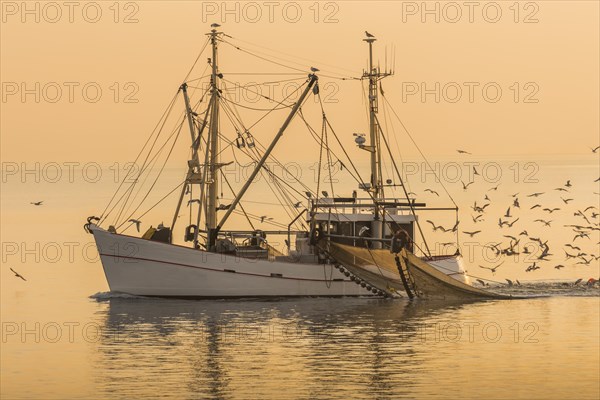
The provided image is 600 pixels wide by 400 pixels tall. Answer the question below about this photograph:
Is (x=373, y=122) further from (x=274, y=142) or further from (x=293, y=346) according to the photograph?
(x=293, y=346)

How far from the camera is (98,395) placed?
5584 centimetres

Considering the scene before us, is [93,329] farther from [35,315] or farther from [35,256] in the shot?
[35,256]

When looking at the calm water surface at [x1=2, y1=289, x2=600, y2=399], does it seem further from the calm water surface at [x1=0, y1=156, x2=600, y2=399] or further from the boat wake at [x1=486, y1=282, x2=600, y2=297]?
the boat wake at [x1=486, y1=282, x2=600, y2=297]

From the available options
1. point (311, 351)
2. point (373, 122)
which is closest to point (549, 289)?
point (373, 122)

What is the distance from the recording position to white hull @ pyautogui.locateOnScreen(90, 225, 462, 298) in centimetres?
8688

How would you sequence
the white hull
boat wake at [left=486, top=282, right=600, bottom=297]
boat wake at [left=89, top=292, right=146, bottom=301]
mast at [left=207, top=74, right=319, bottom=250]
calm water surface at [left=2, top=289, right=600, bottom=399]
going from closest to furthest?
calm water surface at [left=2, top=289, right=600, bottom=399], the white hull, boat wake at [left=89, top=292, right=146, bottom=301], mast at [left=207, top=74, right=319, bottom=250], boat wake at [left=486, top=282, right=600, bottom=297]

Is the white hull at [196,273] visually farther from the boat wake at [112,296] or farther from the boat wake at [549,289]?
the boat wake at [549,289]

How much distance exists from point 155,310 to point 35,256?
4265cm

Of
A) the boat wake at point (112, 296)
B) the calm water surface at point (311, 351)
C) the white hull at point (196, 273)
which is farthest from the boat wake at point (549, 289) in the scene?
the boat wake at point (112, 296)

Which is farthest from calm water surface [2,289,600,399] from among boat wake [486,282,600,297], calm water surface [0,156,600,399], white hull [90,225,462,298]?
boat wake [486,282,600,297]

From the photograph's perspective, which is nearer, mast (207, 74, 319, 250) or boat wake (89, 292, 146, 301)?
boat wake (89, 292, 146, 301)

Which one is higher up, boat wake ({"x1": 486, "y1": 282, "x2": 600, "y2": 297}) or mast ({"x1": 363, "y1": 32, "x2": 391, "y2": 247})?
mast ({"x1": 363, "y1": 32, "x2": 391, "y2": 247})

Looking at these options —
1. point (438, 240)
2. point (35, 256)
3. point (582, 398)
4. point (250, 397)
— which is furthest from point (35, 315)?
point (438, 240)

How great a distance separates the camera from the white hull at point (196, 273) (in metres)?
86.9
